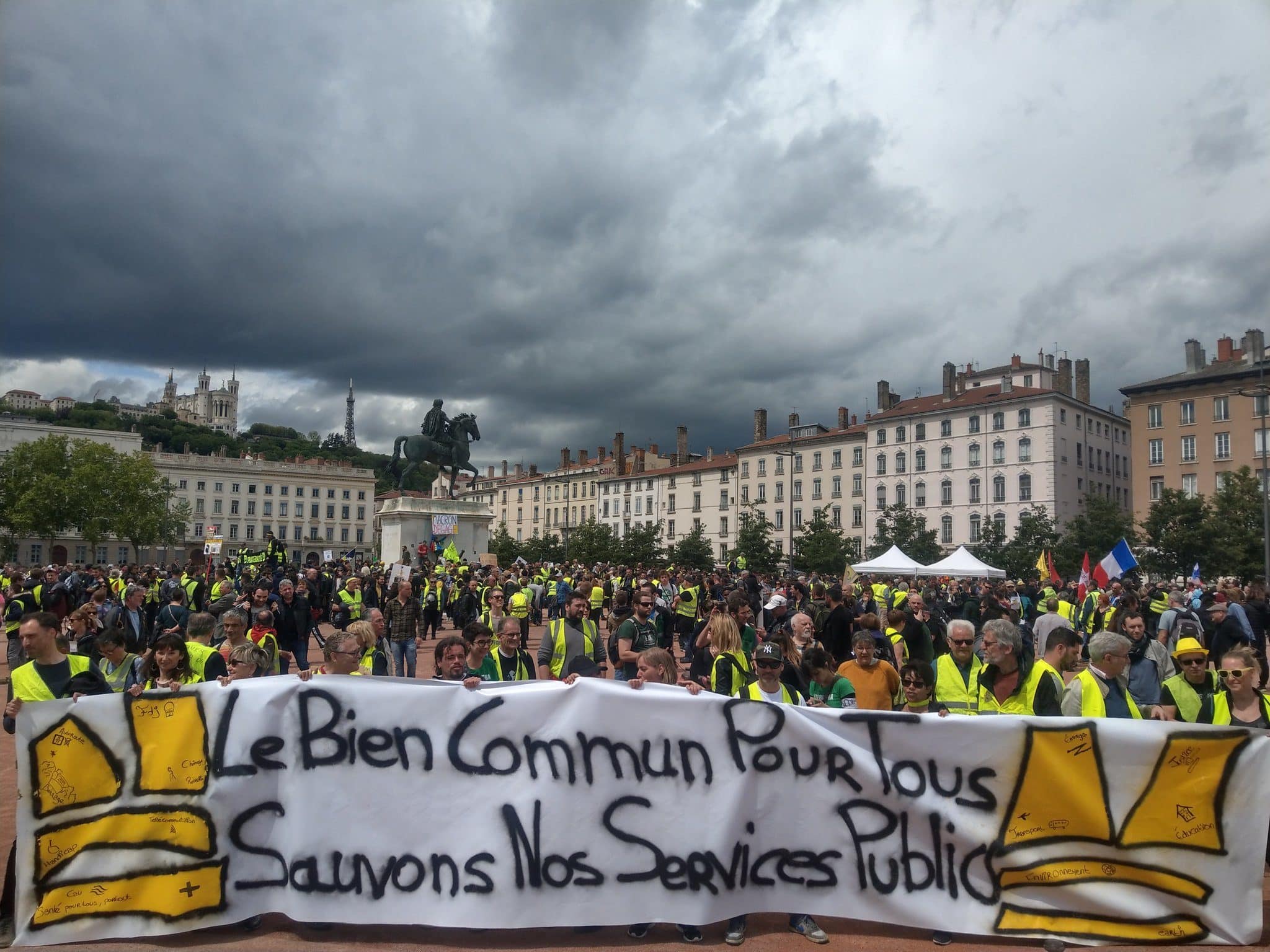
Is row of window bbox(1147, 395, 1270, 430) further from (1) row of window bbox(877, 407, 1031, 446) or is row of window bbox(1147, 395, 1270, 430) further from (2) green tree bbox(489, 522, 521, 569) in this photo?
(2) green tree bbox(489, 522, 521, 569)

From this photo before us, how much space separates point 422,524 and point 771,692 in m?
35.5

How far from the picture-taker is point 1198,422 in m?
69.4

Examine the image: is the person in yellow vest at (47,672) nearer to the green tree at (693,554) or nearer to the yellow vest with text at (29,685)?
the yellow vest with text at (29,685)

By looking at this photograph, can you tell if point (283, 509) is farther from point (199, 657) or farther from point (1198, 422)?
point (199, 657)

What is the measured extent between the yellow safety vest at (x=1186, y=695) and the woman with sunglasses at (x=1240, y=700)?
48 centimetres

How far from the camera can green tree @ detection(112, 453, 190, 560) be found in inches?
3398

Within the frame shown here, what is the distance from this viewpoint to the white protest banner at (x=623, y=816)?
16.1 feet

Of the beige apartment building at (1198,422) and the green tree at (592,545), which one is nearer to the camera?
the beige apartment building at (1198,422)

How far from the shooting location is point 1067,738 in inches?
197

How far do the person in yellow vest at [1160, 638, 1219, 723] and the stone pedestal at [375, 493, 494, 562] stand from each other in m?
33.5

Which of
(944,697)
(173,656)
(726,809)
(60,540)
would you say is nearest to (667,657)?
(726,809)

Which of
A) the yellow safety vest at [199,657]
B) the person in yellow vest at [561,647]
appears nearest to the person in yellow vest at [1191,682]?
the person in yellow vest at [561,647]

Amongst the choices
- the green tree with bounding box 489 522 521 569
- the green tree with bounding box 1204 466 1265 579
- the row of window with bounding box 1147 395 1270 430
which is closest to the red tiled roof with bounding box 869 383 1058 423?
the row of window with bounding box 1147 395 1270 430

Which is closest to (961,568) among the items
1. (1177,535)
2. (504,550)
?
(1177,535)
